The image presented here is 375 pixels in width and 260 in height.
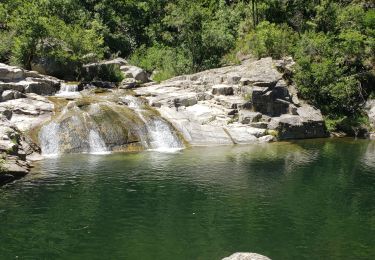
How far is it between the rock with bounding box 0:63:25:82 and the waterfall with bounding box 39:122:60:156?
9013 millimetres

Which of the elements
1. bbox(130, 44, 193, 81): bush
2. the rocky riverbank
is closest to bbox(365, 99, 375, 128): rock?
the rocky riverbank

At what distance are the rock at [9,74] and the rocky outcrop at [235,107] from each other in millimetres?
12885

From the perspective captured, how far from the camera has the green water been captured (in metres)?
18.9

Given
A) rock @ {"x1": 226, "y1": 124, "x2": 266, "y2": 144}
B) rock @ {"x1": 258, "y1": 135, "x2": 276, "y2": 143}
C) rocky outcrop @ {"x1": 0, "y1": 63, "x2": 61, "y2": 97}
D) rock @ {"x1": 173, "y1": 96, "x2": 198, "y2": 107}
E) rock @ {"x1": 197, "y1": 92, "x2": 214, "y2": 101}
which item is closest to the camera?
rocky outcrop @ {"x1": 0, "y1": 63, "x2": 61, "y2": 97}

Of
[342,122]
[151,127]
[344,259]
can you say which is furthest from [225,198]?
[342,122]

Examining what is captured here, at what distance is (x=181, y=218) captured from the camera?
2253 centimetres

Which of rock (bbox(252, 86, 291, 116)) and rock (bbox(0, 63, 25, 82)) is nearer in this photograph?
rock (bbox(0, 63, 25, 82))

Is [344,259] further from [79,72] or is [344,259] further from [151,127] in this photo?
[79,72]

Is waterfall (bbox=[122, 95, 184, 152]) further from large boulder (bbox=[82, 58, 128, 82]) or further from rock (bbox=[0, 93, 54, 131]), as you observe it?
large boulder (bbox=[82, 58, 128, 82])

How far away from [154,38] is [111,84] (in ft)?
83.1

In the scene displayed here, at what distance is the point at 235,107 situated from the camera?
4888cm

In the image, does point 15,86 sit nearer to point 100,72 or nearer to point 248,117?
point 100,72

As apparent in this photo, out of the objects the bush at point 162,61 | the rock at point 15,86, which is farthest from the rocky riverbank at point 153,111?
the bush at point 162,61

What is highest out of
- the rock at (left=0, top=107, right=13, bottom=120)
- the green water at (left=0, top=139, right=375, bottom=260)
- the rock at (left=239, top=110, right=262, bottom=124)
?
the rock at (left=0, top=107, right=13, bottom=120)
